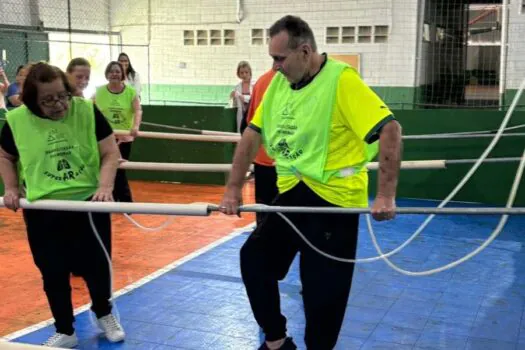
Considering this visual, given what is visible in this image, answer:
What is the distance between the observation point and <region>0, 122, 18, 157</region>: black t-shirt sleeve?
9.95 ft

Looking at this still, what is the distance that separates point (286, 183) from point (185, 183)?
612cm

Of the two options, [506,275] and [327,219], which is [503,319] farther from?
[327,219]

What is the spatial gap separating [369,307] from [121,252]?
7.22 ft

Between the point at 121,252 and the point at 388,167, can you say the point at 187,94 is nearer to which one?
the point at 121,252

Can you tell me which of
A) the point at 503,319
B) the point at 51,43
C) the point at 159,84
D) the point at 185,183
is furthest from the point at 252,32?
the point at 503,319

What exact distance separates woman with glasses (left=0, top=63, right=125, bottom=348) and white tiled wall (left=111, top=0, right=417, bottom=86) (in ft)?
28.0

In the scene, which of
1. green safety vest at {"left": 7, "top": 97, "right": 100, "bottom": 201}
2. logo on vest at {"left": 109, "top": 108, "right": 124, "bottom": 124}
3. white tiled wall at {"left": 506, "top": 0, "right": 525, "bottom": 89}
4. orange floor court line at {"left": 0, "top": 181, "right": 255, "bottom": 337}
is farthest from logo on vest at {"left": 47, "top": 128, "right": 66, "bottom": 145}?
white tiled wall at {"left": 506, "top": 0, "right": 525, "bottom": 89}

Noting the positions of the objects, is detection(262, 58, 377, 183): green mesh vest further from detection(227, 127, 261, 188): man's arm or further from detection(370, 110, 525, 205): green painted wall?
detection(370, 110, 525, 205): green painted wall

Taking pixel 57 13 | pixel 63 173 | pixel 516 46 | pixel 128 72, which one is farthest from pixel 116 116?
pixel 57 13

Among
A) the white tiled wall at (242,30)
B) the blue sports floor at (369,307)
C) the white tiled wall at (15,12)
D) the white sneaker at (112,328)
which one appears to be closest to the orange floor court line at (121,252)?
the blue sports floor at (369,307)

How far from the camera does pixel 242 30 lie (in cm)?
1251

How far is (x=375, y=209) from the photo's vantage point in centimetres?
225

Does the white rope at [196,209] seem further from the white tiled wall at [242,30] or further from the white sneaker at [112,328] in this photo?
the white tiled wall at [242,30]

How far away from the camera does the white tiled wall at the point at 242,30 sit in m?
11.1
